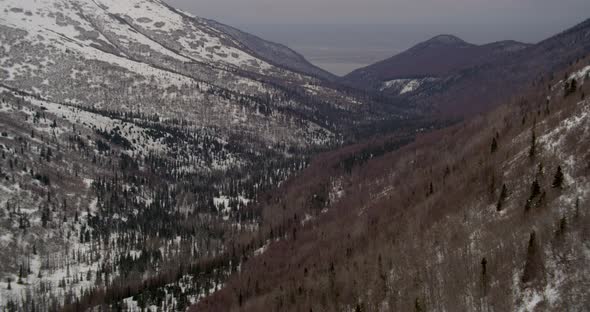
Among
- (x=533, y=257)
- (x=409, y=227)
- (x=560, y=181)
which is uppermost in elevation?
(x=560, y=181)

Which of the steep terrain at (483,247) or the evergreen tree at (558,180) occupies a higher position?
the evergreen tree at (558,180)

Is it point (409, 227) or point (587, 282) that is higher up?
point (587, 282)

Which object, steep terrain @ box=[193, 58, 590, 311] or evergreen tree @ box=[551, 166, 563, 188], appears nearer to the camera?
steep terrain @ box=[193, 58, 590, 311]

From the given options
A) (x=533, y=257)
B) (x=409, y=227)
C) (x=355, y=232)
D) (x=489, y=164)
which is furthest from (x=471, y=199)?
(x=355, y=232)

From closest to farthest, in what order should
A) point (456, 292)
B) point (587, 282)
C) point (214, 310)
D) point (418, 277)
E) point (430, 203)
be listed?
1. point (587, 282)
2. point (456, 292)
3. point (418, 277)
4. point (430, 203)
5. point (214, 310)

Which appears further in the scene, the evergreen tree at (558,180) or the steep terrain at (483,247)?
the evergreen tree at (558,180)

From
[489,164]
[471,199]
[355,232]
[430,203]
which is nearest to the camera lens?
[471,199]

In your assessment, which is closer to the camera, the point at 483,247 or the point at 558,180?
the point at 558,180

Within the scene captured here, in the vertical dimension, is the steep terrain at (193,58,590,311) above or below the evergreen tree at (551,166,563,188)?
below

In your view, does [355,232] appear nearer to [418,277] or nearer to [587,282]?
[418,277]

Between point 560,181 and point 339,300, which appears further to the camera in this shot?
point 339,300

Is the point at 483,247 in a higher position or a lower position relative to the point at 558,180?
lower
